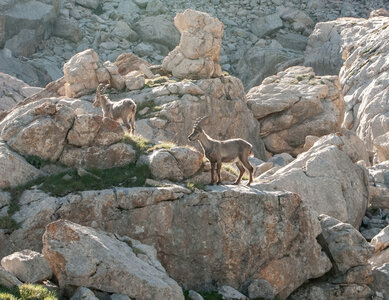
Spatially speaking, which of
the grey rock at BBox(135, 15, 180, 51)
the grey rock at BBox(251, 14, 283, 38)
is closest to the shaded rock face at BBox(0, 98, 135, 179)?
the grey rock at BBox(135, 15, 180, 51)

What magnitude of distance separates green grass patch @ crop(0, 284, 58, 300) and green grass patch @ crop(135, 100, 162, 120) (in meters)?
22.5

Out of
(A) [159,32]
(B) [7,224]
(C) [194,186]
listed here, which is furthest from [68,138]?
(A) [159,32]

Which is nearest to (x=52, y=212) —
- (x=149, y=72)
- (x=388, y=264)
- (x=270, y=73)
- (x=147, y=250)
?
(x=147, y=250)

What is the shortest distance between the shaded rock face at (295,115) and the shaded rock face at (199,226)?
73.3ft

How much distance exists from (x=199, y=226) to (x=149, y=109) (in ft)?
59.8

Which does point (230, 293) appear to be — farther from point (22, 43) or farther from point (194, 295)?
point (22, 43)

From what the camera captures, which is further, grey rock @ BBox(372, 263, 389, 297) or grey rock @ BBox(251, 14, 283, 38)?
grey rock @ BBox(251, 14, 283, 38)

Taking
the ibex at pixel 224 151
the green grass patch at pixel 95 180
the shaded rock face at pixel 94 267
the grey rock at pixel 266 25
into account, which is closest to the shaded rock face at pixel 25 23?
the grey rock at pixel 266 25

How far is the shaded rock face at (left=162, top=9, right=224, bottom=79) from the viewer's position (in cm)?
4247

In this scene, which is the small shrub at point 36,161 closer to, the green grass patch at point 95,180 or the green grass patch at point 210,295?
the green grass patch at point 95,180

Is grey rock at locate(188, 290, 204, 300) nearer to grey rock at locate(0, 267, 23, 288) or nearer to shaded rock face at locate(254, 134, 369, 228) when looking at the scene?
grey rock at locate(0, 267, 23, 288)

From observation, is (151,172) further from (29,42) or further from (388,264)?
(29,42)

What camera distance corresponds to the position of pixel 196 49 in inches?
1700

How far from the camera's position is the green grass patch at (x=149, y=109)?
3734 cm
